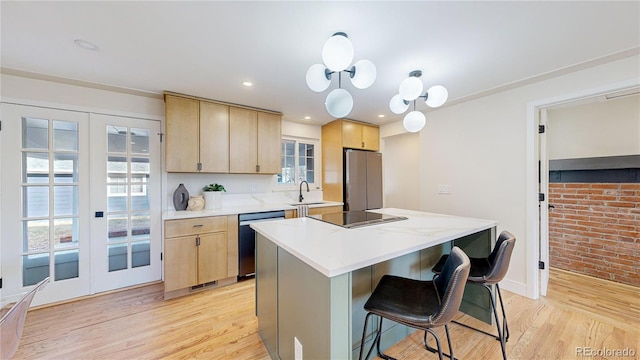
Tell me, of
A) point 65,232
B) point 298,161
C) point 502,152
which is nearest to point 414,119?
point 502,152

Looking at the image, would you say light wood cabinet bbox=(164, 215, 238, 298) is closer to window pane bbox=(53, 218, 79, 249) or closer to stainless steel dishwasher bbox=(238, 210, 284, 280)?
stainless steel dishwasher bbox=(238, 210, 284, 280)

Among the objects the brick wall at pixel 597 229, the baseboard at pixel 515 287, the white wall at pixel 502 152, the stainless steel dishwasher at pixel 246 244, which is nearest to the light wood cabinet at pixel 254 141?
the stainless steel dishwasher at pixel 246 244

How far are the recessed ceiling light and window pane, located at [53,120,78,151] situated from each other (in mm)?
1124

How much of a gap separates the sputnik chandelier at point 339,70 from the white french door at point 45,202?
2.67 m

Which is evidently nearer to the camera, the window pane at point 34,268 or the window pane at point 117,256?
the window pane at point 34,268

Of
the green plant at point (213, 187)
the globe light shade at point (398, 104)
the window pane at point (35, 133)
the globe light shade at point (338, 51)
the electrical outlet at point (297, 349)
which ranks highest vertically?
the globe light shade at point (338, 51)

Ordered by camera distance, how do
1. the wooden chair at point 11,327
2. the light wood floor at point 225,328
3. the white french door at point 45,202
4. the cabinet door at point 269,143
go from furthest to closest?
1. the cabinet door at point 269,143
2. the white french door at point 45,202
3. the light wood floor at point 225,328
4. the wooden chair at point 11,327

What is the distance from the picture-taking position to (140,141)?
2.76 metres

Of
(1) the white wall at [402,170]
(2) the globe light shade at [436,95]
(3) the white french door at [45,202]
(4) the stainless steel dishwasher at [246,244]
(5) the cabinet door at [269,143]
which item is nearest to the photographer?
(2) the globe light shade at [436,95]

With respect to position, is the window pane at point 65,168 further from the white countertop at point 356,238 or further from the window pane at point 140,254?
the white countertop at point 356,238

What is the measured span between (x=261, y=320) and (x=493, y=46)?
Answer: 274 centimetres

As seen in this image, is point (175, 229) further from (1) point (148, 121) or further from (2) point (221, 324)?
(1) point (148, 121)

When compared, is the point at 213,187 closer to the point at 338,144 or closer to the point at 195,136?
the point at 195,136

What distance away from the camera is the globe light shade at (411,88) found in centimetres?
171
